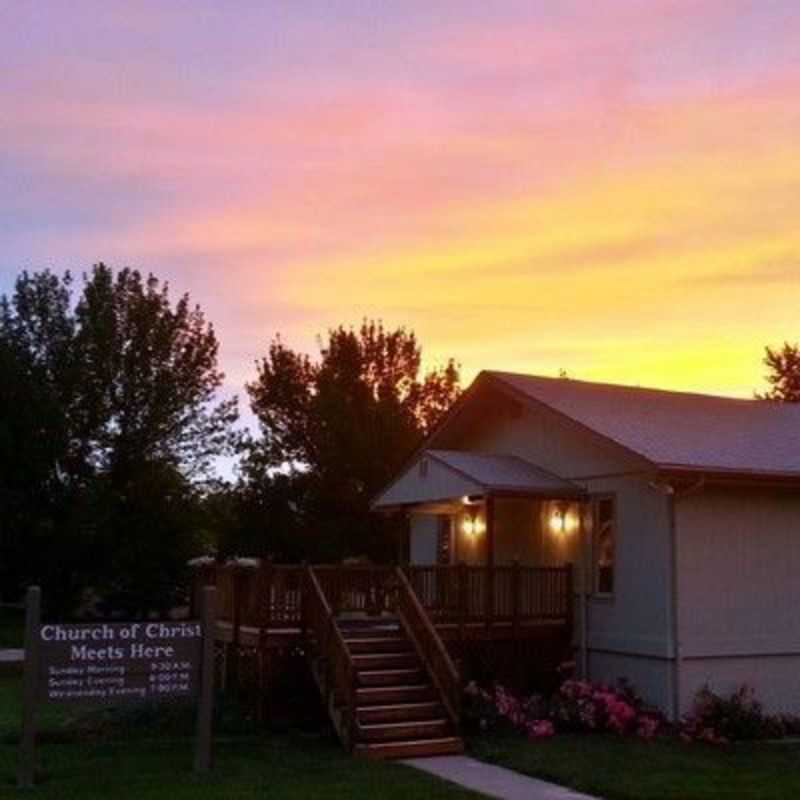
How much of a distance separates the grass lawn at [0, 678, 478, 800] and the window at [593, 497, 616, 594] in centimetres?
519

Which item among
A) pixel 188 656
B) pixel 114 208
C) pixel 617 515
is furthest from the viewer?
pixel 114 208

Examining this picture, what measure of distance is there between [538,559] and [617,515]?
7.76 feet

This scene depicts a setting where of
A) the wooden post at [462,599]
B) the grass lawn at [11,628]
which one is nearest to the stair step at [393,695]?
the wooden post at [462,599]

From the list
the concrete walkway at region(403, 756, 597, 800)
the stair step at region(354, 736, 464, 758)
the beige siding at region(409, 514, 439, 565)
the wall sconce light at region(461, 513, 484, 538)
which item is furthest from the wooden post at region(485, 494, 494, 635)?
the beige siding at region(409, 514, 439, 565)

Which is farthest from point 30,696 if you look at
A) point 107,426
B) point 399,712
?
point 107,426

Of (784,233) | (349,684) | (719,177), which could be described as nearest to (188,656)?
(349,684)

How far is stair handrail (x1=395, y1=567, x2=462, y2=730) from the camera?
1652cm

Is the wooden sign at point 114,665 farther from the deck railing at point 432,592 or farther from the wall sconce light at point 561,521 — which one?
the wall sconce light at point 561,521

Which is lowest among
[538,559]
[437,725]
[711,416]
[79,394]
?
[437,725]

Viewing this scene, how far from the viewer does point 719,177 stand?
20188mm

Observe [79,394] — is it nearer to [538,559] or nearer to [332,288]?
[332,288]

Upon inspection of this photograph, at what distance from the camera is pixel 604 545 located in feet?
64.9

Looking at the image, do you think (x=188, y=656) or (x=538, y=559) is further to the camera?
(x=538, y=559)

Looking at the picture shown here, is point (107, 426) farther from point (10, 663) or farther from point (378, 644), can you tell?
point (378, 644)
